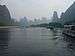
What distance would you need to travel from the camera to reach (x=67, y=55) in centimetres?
1323

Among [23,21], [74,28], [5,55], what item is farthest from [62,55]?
[23,21]

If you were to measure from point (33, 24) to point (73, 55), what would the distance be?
161 meters

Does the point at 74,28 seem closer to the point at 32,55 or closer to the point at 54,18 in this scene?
the point at 32,55

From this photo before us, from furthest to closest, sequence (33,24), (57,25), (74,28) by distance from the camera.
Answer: (33,24)
(57,25)
(74,28)

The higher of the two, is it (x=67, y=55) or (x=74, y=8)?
(x=74, y=8)

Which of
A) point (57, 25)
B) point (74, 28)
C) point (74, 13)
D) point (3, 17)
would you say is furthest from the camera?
point (3, 17)

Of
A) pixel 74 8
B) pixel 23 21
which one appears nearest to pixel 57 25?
pixel 74 8

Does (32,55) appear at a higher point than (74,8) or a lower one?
lower

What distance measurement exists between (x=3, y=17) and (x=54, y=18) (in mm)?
34647

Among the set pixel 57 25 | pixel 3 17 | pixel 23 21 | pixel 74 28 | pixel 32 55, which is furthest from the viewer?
pixel 3 17

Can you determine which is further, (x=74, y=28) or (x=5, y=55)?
(x=74, y=28)

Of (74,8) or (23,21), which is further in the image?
(23,21)

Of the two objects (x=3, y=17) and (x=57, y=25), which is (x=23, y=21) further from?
(x=57, y=25)

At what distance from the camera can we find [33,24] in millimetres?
173875
